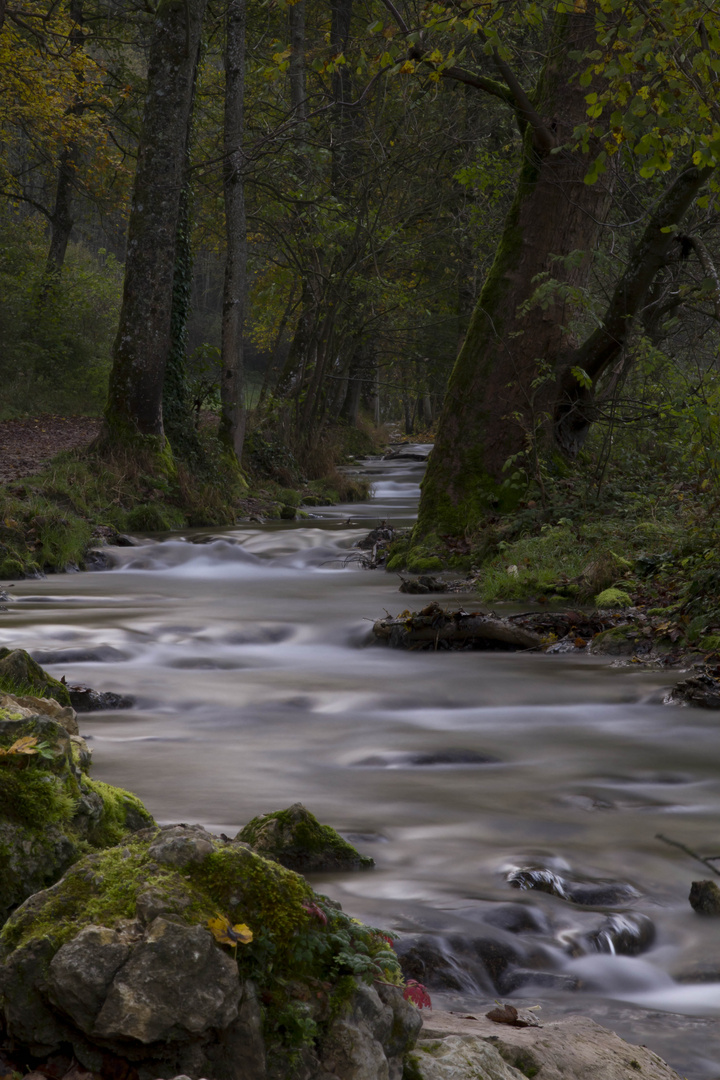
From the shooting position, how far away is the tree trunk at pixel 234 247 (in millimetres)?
18031

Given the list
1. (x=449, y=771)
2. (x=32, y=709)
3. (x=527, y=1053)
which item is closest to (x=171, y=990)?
(x=527, y=1053)

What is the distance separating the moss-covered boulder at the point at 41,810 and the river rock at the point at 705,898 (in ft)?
6.54

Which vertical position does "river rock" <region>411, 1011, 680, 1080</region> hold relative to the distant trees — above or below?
below

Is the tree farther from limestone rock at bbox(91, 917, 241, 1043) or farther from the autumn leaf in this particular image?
limestone rock at bbox(91, 917, 241, 1043)

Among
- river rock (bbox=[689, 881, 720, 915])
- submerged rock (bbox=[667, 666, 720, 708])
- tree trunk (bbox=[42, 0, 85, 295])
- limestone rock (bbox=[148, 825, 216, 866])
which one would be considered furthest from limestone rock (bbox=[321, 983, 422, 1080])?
tree trunk (bbox=[42, 0, 85, 295])

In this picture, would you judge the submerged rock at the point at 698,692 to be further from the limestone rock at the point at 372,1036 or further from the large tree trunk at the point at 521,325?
the large tree trunk at the point at 521,325

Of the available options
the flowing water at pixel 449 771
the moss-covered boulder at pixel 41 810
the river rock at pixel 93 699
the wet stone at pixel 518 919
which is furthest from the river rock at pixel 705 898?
the river rock at pixel 93 699

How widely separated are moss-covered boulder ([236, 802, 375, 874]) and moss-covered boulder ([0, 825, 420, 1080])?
1193 mm

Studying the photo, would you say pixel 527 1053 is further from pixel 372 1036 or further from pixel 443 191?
pixel 443 191

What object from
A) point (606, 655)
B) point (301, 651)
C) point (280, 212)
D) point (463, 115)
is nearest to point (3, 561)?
point (301, 651)

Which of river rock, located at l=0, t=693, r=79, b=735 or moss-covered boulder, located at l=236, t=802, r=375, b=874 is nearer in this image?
river rock, located at l=0, t=693, r=79, b=735

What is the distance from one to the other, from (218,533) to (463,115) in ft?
35.3

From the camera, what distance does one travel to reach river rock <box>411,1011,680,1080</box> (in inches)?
79.5

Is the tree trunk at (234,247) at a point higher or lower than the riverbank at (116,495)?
higher
